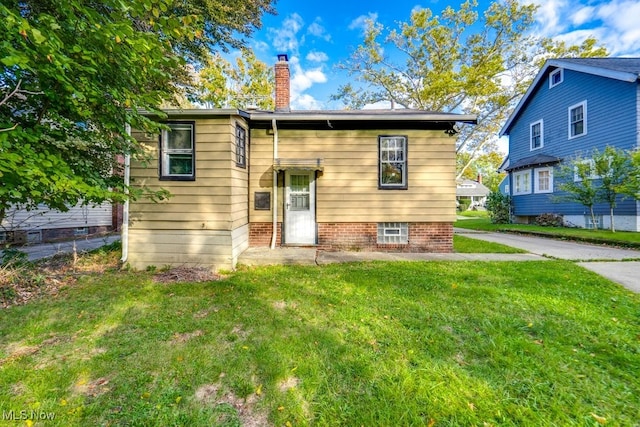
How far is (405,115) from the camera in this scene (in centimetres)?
659

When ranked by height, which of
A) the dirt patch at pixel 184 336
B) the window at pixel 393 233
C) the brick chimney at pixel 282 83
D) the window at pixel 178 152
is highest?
the brick chimney at pixel 282 83

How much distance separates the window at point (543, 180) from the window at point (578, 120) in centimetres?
181

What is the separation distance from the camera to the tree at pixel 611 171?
9430mm

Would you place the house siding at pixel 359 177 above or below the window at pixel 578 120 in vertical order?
below

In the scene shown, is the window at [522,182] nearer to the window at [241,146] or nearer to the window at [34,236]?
the window at [241,146]

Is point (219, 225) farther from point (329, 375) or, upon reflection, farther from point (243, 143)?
point (329, 375)

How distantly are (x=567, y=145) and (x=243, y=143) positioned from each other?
1476cm

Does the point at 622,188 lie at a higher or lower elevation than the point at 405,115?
lower

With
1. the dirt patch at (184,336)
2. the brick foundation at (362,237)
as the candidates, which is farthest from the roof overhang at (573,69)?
the dirt patch at (184,336)

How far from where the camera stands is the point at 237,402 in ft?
6.56

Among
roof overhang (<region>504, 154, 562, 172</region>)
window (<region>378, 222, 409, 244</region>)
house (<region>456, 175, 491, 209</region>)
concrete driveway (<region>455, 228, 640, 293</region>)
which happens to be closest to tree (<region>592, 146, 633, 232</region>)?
roof overhang (<region>504, 154, 562, 172</region>)

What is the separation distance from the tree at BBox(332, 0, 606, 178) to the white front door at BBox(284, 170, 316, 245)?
1416 centimetres

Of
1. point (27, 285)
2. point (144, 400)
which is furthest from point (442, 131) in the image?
point (27, 285)

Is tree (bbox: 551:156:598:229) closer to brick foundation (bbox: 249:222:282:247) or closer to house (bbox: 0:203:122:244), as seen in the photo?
brick foundation (bbox: 249:222:282:247)
